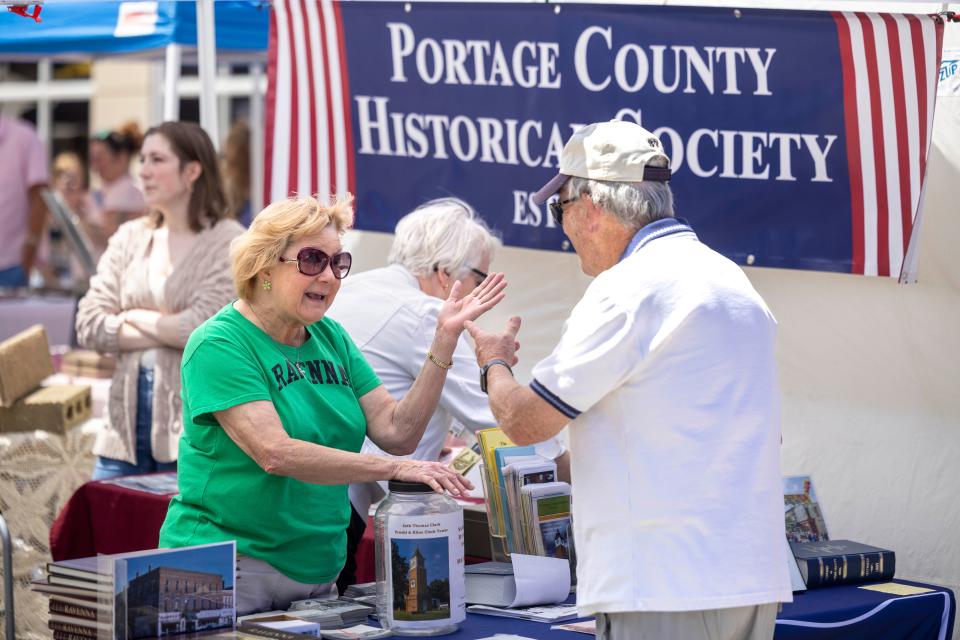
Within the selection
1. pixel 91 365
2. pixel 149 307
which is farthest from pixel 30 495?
pixel 91 365

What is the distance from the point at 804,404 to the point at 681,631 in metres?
2.07

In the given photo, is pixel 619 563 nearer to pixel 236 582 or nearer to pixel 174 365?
pixel 236 582

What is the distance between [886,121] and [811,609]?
1559mm

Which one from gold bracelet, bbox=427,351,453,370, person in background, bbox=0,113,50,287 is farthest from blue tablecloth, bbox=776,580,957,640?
person in background, bbox=0,113,50,287

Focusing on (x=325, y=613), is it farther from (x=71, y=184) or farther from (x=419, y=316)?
(x=71, y=184)

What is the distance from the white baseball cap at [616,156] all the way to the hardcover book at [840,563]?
1206 mm

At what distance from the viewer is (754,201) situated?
13.3 ft

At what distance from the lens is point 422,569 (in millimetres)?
2656

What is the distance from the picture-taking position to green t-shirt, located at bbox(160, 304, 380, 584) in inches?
108

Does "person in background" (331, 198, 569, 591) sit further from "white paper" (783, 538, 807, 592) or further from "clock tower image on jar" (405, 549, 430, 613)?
"clock tower image on jar" (405, 549, 430, 613)

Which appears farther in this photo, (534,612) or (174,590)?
(534,612)

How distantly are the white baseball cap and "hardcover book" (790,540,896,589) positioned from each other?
1206 millimetres

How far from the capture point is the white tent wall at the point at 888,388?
399 centimetres

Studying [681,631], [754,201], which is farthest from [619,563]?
[754,201]
